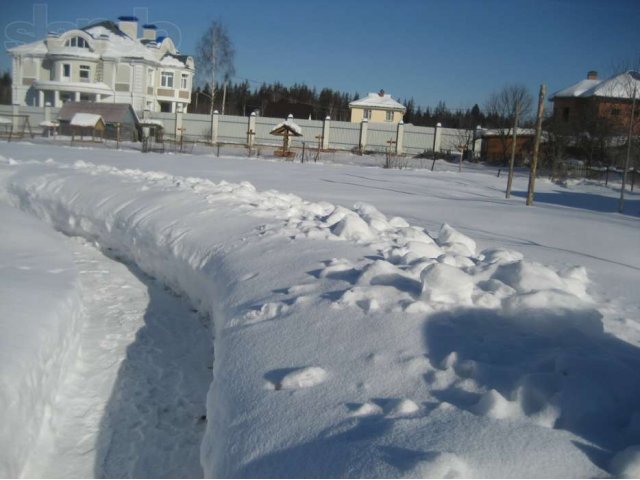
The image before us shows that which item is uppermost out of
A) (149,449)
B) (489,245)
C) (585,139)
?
(585,139)

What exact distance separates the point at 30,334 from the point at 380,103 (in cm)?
5441

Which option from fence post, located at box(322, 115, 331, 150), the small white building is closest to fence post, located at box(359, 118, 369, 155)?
fence post, located at box(322, 115, 331, 150)

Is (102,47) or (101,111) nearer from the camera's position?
→ (101,111)

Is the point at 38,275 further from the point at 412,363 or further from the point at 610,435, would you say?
the point at 610,435

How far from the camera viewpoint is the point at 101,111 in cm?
3716

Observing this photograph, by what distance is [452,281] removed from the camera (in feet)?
13.0

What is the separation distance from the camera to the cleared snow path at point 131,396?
362cm

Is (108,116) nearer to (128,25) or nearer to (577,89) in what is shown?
(128,25)

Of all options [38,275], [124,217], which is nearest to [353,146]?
[124,217]

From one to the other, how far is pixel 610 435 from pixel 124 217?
7.40 meters

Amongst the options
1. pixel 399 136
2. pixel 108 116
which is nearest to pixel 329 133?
pixel 399 136

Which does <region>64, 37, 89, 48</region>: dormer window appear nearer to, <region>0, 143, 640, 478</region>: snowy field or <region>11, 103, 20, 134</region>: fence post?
<region>11, 103, 20, 134</region>: fence post

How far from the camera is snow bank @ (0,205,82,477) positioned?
3.38m

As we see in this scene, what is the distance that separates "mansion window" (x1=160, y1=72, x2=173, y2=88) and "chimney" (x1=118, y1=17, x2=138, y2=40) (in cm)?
505
